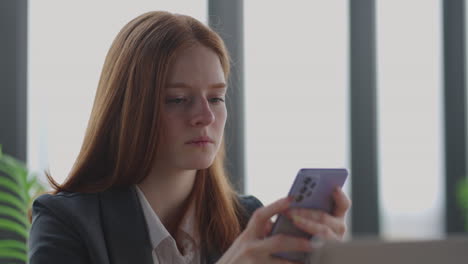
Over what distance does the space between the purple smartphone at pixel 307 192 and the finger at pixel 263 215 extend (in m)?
0.02

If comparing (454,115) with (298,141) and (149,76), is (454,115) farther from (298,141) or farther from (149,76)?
(149,76)

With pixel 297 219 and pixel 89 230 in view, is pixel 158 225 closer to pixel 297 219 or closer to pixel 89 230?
pixel 89 230

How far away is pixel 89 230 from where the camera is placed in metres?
1.36

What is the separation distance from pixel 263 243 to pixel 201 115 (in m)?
0.45

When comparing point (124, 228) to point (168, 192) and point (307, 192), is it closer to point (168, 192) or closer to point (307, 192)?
point (168, 192)

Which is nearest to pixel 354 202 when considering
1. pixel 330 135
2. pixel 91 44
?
pixel 330 135

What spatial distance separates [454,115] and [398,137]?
0.60 meters

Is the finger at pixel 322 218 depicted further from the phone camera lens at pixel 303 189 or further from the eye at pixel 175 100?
the eye at pixel 175 100

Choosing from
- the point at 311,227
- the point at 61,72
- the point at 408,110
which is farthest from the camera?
the point at 408,110

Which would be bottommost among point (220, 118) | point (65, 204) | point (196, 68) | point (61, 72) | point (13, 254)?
point (13, 254)

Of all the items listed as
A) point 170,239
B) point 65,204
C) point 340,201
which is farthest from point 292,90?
point 340,201

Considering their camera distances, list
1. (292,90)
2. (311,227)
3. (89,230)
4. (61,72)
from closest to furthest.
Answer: (311,227), (89,230), (61,72), (292,90)

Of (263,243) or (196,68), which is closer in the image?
(263,243)

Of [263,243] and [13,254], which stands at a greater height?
[263,243]
